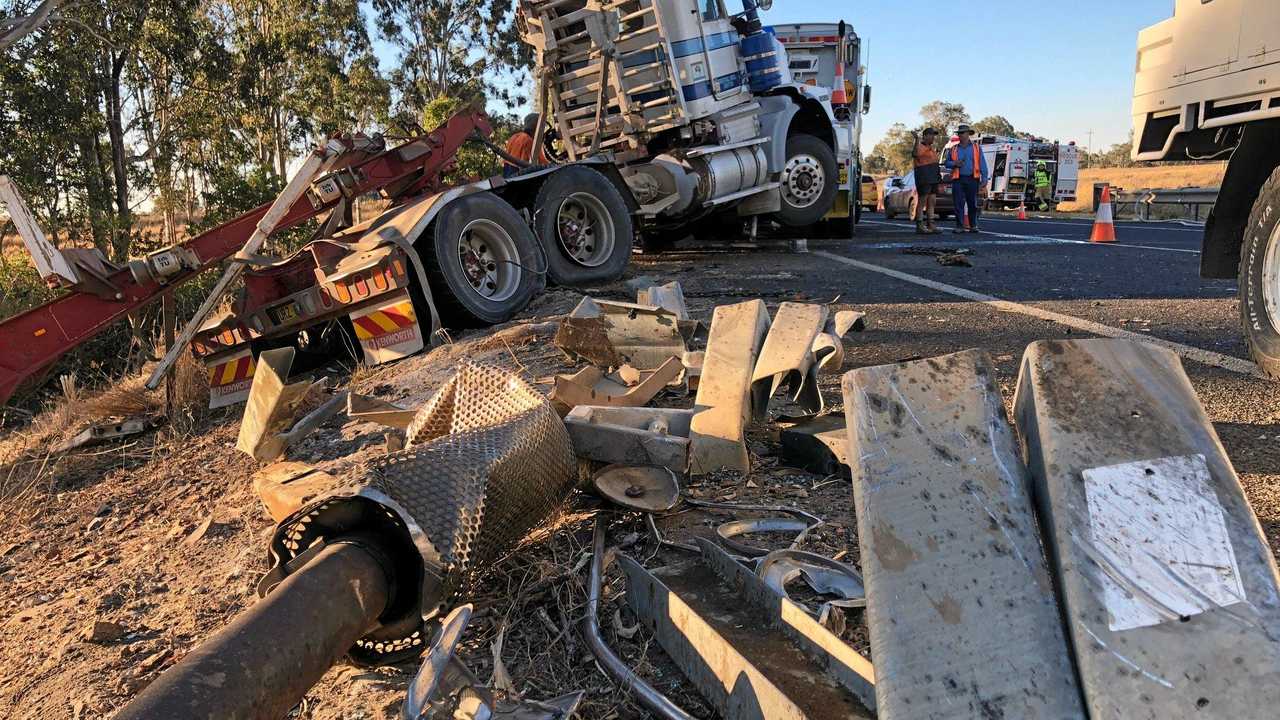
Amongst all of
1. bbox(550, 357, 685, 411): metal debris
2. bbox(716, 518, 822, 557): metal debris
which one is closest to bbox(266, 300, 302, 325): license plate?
bbox(550, 357, 685, 411): metal debris

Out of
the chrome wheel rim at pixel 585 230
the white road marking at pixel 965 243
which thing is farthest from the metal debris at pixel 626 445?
the white road marking at pixel 965 243

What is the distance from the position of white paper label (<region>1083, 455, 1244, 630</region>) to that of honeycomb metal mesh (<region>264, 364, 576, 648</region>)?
1343 millimetres

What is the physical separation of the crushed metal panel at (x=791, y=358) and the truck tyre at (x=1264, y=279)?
1.98 m

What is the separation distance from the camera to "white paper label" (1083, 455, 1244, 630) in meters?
1.23

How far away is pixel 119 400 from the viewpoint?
5.42 m

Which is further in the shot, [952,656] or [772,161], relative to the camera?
[772,161]

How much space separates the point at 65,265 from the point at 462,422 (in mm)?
3517

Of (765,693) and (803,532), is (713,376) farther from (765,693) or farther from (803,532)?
(765,693)

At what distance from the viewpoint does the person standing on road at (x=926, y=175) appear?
43.4 ft

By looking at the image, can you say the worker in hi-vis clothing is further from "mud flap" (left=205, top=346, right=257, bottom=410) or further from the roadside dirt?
"mud flap" (left=205, top=346, right=257, bottom=410)

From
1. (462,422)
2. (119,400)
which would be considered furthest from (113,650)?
(119,400)

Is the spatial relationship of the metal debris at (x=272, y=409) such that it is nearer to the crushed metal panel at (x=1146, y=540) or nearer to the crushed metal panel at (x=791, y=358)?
the crushed metal panel at (x=791, y=358)

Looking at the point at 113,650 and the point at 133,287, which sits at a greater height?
the point at 133,287

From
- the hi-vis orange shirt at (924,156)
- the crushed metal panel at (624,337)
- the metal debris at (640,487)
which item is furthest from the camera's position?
the hi-vis orange shirt at (924,156)
